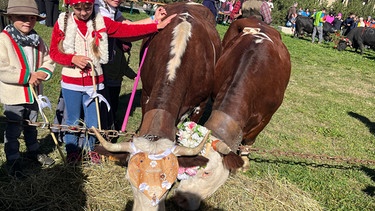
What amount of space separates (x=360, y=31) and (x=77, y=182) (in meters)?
20.9

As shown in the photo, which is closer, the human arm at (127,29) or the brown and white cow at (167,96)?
the brown and white cow at (167,96)

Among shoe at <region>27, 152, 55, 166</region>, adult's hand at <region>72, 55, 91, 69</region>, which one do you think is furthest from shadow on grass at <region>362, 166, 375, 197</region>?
shoe at <region>27, 152, 55, 166</region>

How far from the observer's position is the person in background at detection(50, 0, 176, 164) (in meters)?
3.45

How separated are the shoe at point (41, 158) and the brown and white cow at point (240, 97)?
187 centimetres

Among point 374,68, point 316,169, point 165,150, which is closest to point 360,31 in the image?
point 374,68

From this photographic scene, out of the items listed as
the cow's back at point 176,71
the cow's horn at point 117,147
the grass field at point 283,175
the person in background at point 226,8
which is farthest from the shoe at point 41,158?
the person in background at point 226,8

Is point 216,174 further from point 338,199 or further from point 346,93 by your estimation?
point 346,93

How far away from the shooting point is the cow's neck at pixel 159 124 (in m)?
3.04

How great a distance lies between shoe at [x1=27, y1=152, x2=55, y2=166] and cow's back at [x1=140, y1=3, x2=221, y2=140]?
1.35 metres

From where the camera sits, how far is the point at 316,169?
17.2ft

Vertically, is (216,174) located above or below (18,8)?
below

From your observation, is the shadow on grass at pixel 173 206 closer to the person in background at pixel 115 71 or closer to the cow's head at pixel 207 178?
the cow's head at pixel 207 178

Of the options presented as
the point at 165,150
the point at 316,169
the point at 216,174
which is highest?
the point at 165,150

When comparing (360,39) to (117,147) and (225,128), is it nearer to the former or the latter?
(225,128)
